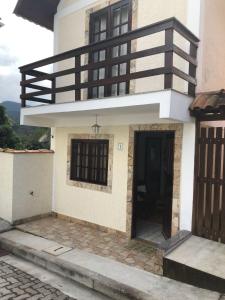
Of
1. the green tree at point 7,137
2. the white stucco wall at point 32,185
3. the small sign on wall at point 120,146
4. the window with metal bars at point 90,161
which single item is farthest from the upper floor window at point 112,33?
the green tree at point 7,137

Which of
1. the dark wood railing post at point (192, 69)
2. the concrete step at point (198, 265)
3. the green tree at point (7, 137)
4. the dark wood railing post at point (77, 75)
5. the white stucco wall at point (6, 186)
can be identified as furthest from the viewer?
the green tree at point (7, 137)

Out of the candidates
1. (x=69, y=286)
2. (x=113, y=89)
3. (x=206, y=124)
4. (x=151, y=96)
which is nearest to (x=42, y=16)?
(x=113, y=89)

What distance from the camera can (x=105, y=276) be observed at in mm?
5773

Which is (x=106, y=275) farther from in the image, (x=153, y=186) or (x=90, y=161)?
(x=153, y=186)

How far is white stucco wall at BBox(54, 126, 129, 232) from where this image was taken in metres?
8.40

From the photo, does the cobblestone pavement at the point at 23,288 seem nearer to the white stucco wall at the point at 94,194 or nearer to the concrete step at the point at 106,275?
the concrete step at the point at 106,275

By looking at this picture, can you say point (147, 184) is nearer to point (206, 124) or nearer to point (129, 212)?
point (129, 212)

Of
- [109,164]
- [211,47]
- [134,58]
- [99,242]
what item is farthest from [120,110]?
[99,242]

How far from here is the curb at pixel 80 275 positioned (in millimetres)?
5352

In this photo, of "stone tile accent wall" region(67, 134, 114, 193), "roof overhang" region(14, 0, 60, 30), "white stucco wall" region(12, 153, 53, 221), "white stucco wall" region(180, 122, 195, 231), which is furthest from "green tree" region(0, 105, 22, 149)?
"white stucco wall" region(180, 122, 195, 231)

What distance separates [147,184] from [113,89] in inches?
172

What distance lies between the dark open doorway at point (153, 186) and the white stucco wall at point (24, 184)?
3.36 meters

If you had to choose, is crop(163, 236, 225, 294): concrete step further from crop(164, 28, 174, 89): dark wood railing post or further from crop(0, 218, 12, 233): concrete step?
crop(0, 218, 12, 233): concrete step

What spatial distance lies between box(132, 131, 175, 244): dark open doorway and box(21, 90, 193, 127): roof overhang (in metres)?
0.70
